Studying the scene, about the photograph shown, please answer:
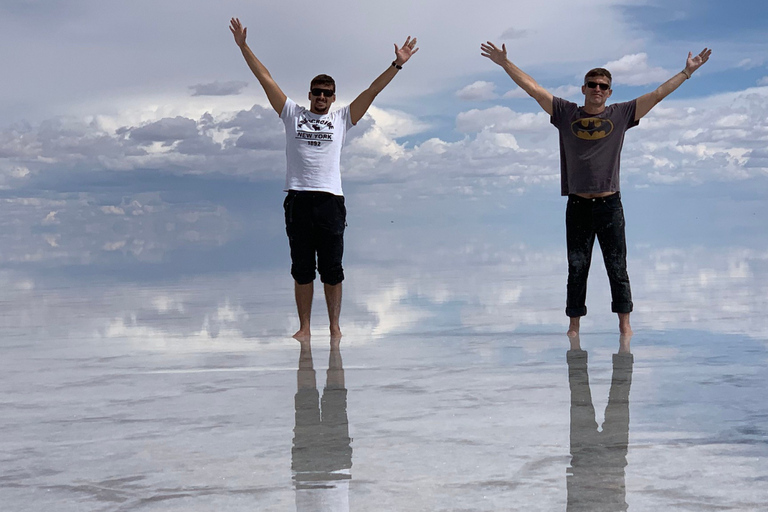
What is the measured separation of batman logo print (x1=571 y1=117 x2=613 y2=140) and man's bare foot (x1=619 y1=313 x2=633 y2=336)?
1.29 meters

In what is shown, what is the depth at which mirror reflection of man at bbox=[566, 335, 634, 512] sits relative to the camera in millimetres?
2232

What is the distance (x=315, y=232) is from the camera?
621cm

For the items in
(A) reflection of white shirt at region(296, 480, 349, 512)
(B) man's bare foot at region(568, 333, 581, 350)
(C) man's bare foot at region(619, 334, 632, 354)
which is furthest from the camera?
(B) man's bare foot at region(568, 333, 581, 350)

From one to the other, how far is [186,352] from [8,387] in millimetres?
1257

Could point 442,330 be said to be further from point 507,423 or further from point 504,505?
point 504,505

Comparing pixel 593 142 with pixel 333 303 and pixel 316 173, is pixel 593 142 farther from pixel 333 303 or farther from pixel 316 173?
pixel 333 303

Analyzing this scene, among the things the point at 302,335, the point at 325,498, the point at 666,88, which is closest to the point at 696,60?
the point at 666,88

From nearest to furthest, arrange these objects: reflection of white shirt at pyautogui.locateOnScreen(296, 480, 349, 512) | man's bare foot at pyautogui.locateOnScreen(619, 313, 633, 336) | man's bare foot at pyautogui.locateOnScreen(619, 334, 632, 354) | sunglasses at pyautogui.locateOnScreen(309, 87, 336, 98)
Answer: reflection of white shirt at pyautogui.locateOnScreen(296, 480, 349, 512), man's bare foot at pyautogui.locateOnScreen(619, 334, 632, 354), man's bare foot at pyautogui.locateOnScreen(619, 313, 633, 336), sunglasses at pyautogui.locateOnScreen(309, 87, 336, 98)

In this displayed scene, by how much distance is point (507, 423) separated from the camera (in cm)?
314

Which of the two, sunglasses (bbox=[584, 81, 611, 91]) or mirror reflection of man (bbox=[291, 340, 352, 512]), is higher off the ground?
sunglasses (bbox=[584, 81, 611, 91])

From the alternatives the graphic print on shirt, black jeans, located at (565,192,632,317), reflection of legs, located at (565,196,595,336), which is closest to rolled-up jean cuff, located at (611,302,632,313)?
black jeans, located at (565,192,632,317)

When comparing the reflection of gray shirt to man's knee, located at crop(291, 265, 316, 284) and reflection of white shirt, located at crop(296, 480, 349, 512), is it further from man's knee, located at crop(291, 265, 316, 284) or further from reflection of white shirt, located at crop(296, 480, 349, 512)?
reflection of white shirt, located at crop(296, 480, 349, 512)

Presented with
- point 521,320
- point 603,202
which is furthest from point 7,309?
point 603,202

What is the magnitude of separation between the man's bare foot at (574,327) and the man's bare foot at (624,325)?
0.30 metres
